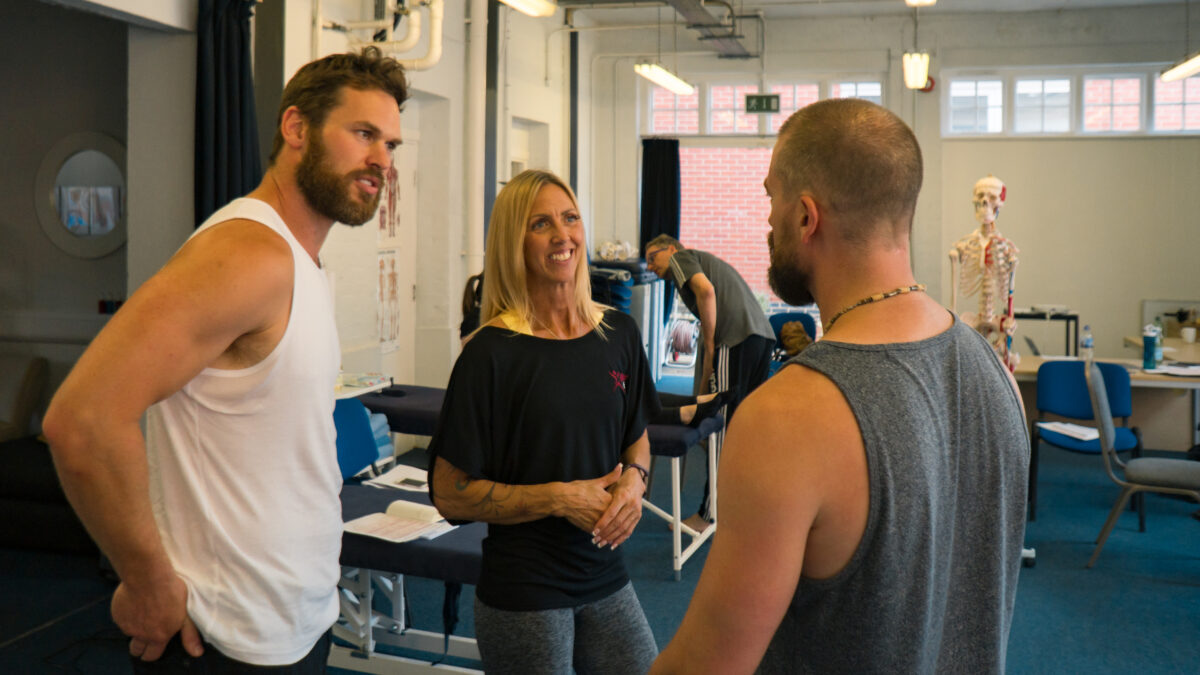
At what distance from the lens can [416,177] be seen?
7.14m

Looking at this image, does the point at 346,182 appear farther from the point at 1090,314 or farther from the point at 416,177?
the point at 1090,314

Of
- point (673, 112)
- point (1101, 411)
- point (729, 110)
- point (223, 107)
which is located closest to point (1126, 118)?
point (729, 110)

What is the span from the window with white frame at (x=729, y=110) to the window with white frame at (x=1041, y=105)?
8.83ft

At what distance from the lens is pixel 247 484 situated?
1419 mm

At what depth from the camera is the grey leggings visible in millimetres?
1837

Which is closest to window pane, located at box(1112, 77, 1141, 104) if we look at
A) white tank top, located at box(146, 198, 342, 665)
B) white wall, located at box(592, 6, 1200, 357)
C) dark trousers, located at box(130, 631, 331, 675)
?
white wall, located at box(592, 6, 1200, 357)

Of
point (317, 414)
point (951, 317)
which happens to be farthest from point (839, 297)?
point (317, 414)

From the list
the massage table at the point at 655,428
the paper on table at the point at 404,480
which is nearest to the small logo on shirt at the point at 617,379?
the paper on table at the point at 404,480

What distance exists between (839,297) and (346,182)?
0.88 m

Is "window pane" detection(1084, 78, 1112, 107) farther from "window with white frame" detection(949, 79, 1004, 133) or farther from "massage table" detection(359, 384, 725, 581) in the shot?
"massage table" detection(359, 384, 725, 581)

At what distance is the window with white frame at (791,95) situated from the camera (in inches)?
412

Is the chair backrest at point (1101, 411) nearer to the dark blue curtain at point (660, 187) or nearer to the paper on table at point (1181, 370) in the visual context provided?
the paper on table at point (1181, 370)

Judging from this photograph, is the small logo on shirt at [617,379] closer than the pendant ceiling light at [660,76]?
Yes

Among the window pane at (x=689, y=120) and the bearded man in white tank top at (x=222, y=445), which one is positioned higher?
the window pane at (x=689, y=120)
